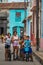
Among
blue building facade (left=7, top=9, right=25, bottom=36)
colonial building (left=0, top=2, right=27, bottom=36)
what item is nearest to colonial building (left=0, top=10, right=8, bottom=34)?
colonial building (left=0, top=2, right=27, bottom=36)

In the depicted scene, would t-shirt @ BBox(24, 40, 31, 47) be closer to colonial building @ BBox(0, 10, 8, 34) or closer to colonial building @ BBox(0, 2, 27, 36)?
colonial building @ BBox(0, 2, 27, 36)

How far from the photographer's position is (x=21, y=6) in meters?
67.0

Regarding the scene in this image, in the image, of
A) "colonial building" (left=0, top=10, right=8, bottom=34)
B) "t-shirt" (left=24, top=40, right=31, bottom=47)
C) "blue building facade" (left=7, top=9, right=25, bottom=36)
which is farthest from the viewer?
"colonial building" (left=0, top=10, right=8, bottom=34)

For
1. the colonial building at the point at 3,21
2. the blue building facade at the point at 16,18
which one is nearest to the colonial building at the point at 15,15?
the blue building facade at the point at 16,18

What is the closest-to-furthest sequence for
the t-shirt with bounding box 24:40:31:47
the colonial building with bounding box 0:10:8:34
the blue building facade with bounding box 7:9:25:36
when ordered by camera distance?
the t-shirt with bounding box 24:40:31:47
the blue building facade with bounding box 7:9:25:36
the colonial building with bounding box 0:10:8:34

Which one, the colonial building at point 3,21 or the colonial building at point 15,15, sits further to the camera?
the colonial building at point 3,21

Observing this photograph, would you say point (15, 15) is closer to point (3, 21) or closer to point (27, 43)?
point (3, 21)

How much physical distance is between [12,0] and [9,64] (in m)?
47.9

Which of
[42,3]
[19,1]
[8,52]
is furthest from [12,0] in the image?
[8,52]

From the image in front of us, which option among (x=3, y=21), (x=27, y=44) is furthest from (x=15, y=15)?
(x=27, y=44)

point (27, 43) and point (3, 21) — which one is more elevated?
point (3, 21)

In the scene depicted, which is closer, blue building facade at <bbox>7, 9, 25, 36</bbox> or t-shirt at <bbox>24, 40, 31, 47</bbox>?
t-shirt at <bbox>24, 40, 31, 47</bbox>

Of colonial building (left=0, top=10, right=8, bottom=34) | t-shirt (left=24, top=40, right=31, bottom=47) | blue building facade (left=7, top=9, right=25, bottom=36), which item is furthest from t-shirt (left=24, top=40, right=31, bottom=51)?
colonial building (left=0, top=10, right=8, bottom=34)

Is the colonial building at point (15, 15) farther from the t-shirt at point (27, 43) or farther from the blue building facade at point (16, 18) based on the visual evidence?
the t-shirt at point (27, 43)
